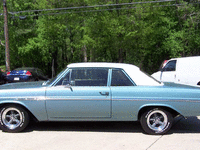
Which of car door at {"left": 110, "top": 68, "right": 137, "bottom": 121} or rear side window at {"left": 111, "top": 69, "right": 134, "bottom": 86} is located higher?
rear side window at {"left": 111, "top": 69, "right": 134, "bottom": 86}

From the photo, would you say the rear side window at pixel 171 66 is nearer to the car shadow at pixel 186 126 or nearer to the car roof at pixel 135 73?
the car shadow at pixel 186 126

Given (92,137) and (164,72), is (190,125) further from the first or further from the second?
(164,72)

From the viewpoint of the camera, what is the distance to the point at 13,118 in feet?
17.4

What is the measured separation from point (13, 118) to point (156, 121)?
311 centimetres

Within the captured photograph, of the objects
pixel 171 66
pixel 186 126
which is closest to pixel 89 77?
pixel 186 126

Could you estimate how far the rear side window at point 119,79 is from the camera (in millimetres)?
5215

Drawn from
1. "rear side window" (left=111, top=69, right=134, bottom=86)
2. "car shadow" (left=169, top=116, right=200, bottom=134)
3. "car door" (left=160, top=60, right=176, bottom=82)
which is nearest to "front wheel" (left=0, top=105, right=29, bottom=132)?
"rear side window" (left=111, top=69, right=134, bottom=86)

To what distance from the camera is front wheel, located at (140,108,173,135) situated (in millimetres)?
5156

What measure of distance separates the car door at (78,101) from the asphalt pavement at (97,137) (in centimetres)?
43

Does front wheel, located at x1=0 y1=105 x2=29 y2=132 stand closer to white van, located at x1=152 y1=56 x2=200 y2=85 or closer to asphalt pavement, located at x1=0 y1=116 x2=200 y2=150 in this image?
asphalt pavement, located at x1=0 y1=116 x2=200 y2=150

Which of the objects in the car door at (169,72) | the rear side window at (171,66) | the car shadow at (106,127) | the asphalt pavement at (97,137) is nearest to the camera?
the asphalt pavement at (97,137)

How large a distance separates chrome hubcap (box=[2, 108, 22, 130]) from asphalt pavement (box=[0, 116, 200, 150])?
0.20 meters

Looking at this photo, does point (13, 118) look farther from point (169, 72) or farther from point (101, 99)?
point (169, 72)

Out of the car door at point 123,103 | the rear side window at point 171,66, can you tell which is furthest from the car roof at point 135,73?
the rear side window at point 171,66
